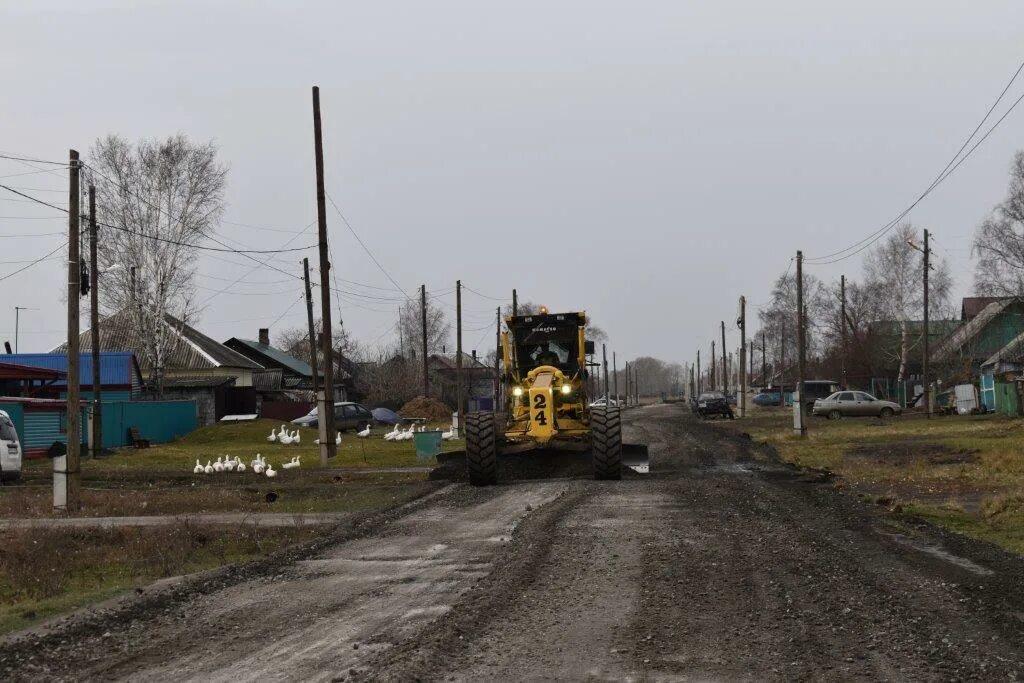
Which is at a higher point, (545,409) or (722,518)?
(545,409)

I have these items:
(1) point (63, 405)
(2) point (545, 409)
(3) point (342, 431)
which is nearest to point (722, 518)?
(2) point (545, 409)

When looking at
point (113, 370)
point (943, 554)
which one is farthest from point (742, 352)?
point (943, 554)

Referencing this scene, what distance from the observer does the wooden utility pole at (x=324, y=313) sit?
96.0 ft

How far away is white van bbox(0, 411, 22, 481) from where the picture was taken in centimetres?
2647

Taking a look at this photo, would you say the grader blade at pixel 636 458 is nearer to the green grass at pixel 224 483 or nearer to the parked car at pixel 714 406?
the green grass at pixel 224 483

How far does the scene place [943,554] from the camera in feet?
36.2

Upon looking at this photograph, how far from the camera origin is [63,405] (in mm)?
37156

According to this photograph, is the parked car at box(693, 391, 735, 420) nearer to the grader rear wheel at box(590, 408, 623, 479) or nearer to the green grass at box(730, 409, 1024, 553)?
the green grass at box(730, 409, 1024, 553)

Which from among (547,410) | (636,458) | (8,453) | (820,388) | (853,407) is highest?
(820,388)

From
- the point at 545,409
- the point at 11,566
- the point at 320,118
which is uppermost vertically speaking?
the point at 320,118

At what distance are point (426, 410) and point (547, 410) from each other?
48104 mm

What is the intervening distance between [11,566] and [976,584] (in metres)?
10.4

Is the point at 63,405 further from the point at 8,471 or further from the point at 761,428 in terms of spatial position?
the point at 761,428

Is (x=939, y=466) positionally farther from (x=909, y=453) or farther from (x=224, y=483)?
(x=224, y=483)
